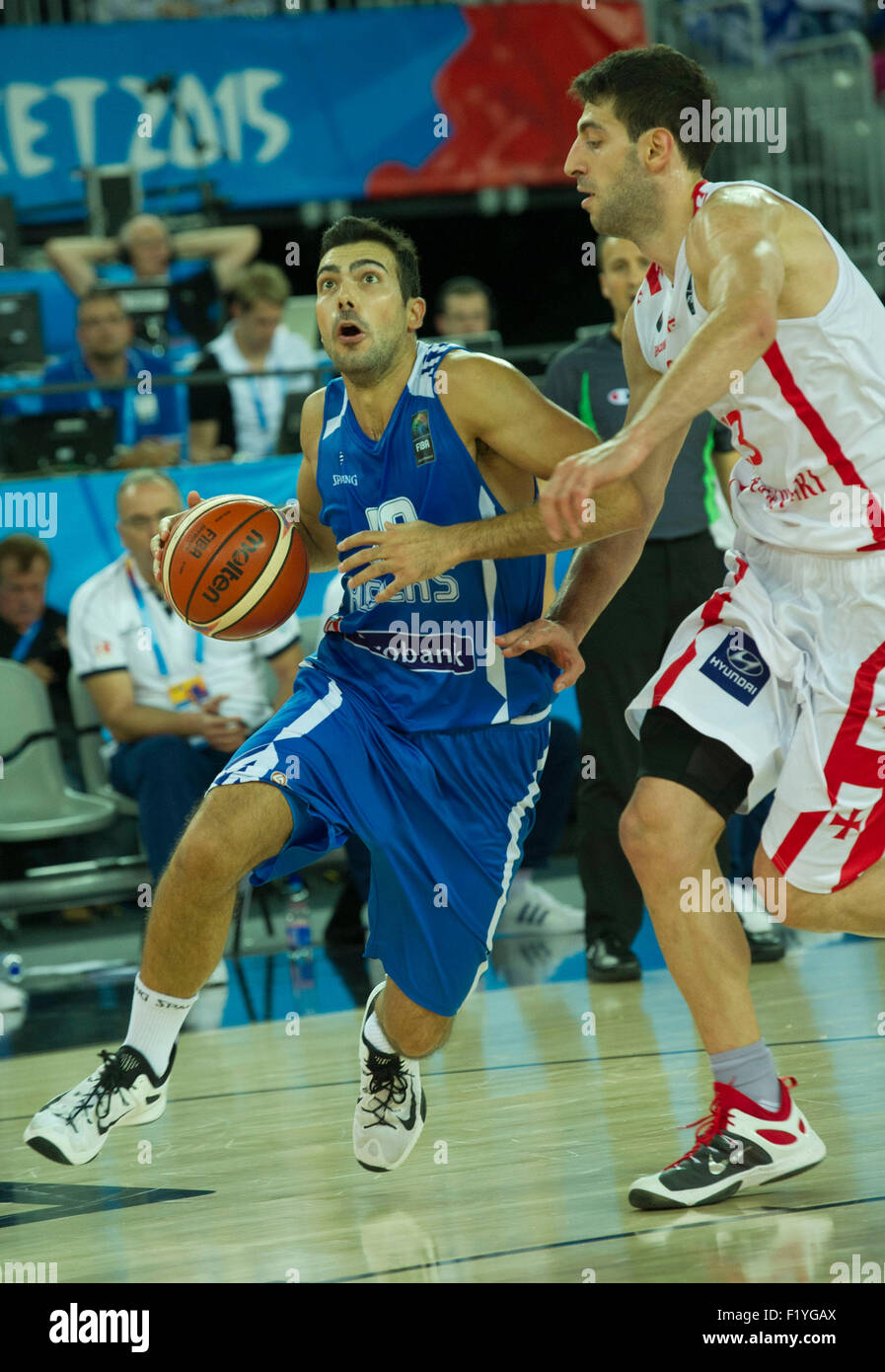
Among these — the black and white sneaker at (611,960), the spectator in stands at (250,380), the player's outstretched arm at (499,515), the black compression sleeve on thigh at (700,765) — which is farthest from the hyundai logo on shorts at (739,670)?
the spectator in stands at (250,380)

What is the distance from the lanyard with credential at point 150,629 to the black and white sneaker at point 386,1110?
139 inches

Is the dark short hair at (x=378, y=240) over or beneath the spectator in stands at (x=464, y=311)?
over

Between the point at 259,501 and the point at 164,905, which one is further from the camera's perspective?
the point at 259,501

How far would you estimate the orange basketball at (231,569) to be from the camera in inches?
151

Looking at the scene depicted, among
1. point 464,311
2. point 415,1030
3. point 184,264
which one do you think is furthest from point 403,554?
point 184,264

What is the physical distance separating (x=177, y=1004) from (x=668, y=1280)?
4.13 ft

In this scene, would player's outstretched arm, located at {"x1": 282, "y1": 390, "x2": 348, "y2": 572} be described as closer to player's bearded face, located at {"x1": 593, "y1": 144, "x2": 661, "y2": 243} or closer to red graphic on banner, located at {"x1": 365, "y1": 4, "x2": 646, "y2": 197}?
player's bearded face, located at {"x1": 593, "y1": 144, "x2": 661, "y2": 243}

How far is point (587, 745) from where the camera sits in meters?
6.21

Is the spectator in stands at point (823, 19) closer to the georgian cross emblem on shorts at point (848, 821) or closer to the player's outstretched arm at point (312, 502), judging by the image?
the player's outstretched arm at point (312, 502)

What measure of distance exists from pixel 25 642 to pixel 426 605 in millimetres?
4227

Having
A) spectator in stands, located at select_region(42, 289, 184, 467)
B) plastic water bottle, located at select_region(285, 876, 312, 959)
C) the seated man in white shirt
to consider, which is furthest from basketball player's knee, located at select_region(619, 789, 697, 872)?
spectator in stands, located at select_region(42, 289, 184, 467)

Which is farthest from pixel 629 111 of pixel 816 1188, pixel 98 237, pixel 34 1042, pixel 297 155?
pixel 297 155

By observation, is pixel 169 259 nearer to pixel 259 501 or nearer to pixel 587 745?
pixel 587 745
